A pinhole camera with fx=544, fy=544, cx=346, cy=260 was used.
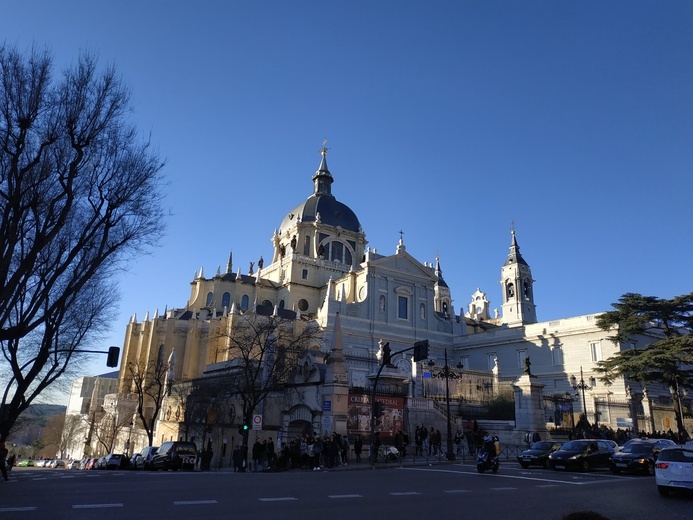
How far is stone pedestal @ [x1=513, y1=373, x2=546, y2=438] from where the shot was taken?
29203 millimetres

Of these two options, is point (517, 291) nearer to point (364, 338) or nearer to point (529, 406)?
point (364, 338)

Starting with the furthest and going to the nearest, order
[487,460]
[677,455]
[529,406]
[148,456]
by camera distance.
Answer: [148,456]
[529,406]
[487,460]
[677,455]

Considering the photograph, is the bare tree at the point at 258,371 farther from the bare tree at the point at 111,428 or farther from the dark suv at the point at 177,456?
the bare tree at the point at 111,428

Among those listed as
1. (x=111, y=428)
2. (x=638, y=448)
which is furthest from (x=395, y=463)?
(x=111, y=428)

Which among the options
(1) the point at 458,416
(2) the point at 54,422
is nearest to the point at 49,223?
(1) the point at 458,416

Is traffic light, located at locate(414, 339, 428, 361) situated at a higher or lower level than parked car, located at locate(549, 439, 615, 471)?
higher

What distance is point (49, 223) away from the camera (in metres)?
15.0

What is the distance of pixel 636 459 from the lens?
742 inches

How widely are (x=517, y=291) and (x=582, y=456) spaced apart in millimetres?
53828

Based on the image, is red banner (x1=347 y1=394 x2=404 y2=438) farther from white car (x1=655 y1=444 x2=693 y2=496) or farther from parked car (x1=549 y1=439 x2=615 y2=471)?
white car (x1=655 y1=444 x2=693 y2=496)

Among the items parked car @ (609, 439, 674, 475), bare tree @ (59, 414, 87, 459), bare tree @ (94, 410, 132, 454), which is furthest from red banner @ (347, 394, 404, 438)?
bare tree @ (59, 414, 87, 459)

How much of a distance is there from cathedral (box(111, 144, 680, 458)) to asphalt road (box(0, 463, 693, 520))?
35.5 ft

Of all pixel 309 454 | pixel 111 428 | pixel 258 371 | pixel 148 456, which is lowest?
pixel 148 456

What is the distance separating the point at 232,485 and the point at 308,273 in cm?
5725
